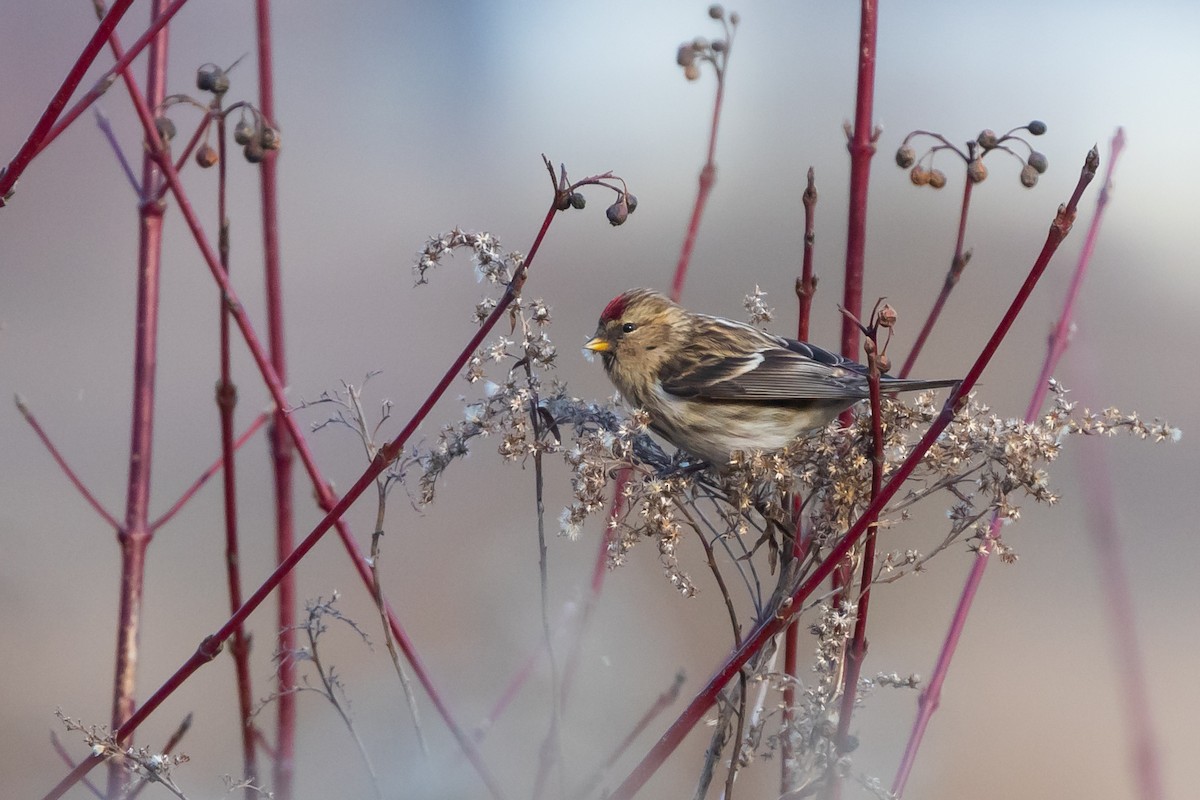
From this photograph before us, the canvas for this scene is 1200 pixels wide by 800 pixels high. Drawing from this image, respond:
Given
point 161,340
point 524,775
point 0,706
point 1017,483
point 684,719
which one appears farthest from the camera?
point 161,340

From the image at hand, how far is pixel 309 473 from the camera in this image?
6.33ft

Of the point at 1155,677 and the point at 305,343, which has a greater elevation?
the point at 305,343

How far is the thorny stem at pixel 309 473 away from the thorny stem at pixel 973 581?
769 mm

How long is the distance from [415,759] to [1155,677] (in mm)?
6679

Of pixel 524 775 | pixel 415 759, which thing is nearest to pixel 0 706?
pixel 524 775

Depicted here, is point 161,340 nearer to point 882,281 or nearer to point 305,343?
point 305,343

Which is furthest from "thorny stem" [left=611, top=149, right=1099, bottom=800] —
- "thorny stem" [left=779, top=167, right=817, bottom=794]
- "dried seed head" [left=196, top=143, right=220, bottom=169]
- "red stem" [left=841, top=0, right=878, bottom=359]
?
"dried seed head" [left=196, top=143, right=220, bottom=169]

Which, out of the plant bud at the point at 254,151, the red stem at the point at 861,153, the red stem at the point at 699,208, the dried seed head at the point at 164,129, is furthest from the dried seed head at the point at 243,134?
the red stem at the point at 861,153

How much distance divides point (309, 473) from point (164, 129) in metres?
0.66

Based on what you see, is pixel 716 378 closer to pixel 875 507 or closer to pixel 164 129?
pixel 164 129

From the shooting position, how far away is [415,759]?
2225mm

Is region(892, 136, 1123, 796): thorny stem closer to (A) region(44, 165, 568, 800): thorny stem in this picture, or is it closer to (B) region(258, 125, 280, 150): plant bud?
(A) region(44, 165, 568, 800): thorny stem

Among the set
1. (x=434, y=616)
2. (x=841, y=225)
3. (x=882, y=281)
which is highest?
(x=841, y=225)

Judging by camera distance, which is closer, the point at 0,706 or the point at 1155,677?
the point at 0,706
